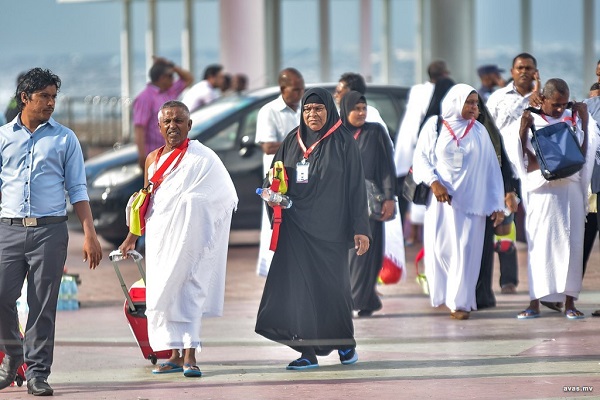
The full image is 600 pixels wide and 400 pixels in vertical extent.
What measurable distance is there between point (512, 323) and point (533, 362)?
5.92ft

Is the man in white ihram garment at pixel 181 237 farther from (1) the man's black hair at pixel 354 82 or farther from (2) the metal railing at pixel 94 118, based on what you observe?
(2) the metal railing at pixel 94 118

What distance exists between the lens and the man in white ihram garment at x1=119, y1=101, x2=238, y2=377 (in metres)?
8.92

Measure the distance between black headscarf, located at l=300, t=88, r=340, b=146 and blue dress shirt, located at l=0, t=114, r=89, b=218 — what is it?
64.6 inches

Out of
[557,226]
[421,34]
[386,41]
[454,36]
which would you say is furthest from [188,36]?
[557,226]

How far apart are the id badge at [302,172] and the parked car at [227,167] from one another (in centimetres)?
636

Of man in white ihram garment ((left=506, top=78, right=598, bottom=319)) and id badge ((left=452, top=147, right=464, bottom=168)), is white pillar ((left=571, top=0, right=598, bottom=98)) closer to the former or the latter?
id badge ((left=452, top=147, right=464, bottom=168))

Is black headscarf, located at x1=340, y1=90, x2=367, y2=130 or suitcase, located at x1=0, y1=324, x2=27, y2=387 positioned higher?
black headscarf, located at x1=340, y1=90, x2=367, y2=130

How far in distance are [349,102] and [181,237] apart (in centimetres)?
291

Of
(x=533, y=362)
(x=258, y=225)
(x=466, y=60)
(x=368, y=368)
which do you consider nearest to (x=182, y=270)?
(x=368, y=368)

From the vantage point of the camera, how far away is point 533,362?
30.3 ft

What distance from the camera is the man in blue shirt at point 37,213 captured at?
8.44m

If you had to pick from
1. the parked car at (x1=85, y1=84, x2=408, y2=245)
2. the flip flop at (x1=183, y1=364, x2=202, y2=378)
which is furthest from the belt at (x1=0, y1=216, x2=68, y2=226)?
the parked car at (x1=85, y1=84, x2=408, y2=245)

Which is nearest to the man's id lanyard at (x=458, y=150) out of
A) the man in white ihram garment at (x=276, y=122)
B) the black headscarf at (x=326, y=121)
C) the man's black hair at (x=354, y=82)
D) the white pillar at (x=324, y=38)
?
the man's black hair at (x=354, y=82)

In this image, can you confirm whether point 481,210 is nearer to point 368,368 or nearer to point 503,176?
point 503,176
